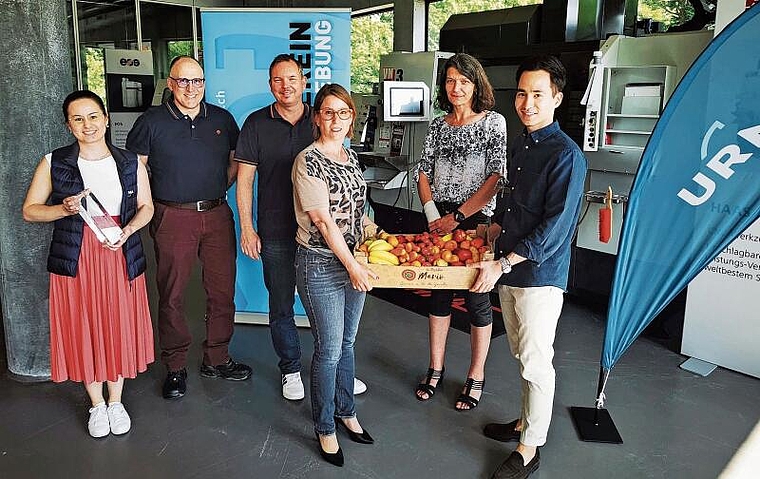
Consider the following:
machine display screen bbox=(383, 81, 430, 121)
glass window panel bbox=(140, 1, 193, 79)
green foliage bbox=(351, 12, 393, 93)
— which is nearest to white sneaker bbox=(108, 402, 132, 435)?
machine display screen bbox=(383, 81, 430, 121)

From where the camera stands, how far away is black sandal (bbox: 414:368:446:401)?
128 inches

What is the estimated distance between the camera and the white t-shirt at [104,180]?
2.67 meters

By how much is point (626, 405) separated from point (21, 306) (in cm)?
326

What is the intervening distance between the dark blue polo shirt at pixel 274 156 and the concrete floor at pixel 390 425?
0.93 m

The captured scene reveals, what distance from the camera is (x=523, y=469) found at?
8.42 ft

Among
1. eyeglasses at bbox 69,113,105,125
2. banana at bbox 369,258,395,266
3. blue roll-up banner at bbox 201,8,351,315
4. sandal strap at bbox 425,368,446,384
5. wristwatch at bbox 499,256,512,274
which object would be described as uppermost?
blue roll-up banner at bbox 201,8,351,315

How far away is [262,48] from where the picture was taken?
3986 millimetres

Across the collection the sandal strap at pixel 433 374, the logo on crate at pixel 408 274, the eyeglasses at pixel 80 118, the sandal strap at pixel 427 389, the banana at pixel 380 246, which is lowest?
the sandal strap at pixel 427 389

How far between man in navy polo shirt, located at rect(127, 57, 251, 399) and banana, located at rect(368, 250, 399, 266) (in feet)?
3.66

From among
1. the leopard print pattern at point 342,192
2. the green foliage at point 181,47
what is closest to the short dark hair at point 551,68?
the leopard print pattern at point 342,192

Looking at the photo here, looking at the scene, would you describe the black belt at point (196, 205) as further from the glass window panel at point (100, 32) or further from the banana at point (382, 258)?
the glass window panel at point (100, 32)

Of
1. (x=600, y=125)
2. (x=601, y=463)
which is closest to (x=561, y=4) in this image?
(x=600, y=125)

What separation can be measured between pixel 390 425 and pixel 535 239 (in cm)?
124

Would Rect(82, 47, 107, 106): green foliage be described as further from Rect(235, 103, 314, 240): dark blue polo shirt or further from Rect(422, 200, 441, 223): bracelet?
Rect(422, 200, 441, 223): bracelet
